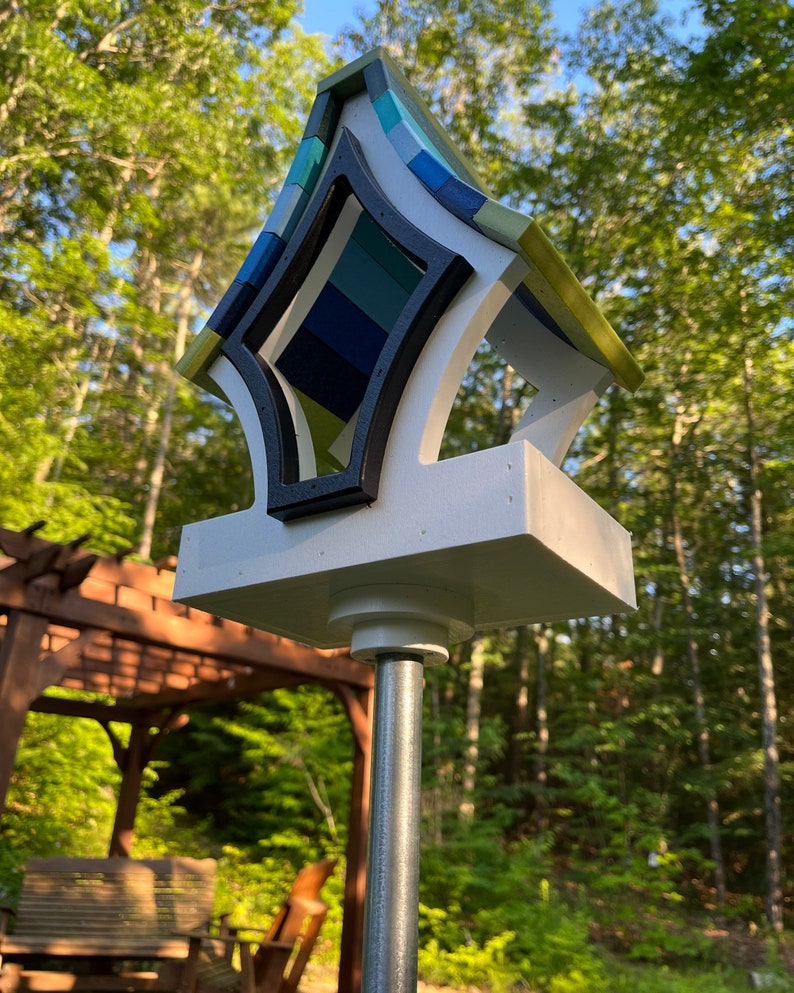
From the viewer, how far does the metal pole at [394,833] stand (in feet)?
5.16

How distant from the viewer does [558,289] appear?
190 cm

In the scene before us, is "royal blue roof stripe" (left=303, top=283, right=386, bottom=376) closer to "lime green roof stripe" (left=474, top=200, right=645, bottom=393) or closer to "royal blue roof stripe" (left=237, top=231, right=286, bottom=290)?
"royal blue roof stripe" (left=237, top=231, right=286, bottom=290)

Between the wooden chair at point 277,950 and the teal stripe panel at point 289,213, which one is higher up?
the teal stripe panel at point 289,213

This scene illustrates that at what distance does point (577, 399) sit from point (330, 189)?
3.02 feet

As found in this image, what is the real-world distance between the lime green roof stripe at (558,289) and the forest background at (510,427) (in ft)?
21.1

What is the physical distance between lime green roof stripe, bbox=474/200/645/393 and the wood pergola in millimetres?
1753

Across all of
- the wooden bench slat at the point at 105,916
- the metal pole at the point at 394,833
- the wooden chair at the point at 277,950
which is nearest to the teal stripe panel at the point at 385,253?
the metal pole at the point at 394,833

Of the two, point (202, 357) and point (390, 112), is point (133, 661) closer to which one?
point (202, 357)

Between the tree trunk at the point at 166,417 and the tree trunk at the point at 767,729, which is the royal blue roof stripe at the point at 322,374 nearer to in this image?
the tree trunk at the point at 166,417

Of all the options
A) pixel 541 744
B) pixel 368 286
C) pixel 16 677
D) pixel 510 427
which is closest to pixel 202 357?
pixel 368 286

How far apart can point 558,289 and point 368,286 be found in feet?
2.23

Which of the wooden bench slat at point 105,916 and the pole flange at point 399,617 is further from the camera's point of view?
the wooden bench slat at point 105,916

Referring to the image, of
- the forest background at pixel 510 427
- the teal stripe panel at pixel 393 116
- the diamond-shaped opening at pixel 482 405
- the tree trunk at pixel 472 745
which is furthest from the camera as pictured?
the diamond-shaped opening at pixel 482 405

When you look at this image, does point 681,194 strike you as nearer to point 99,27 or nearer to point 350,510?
point 99,27
